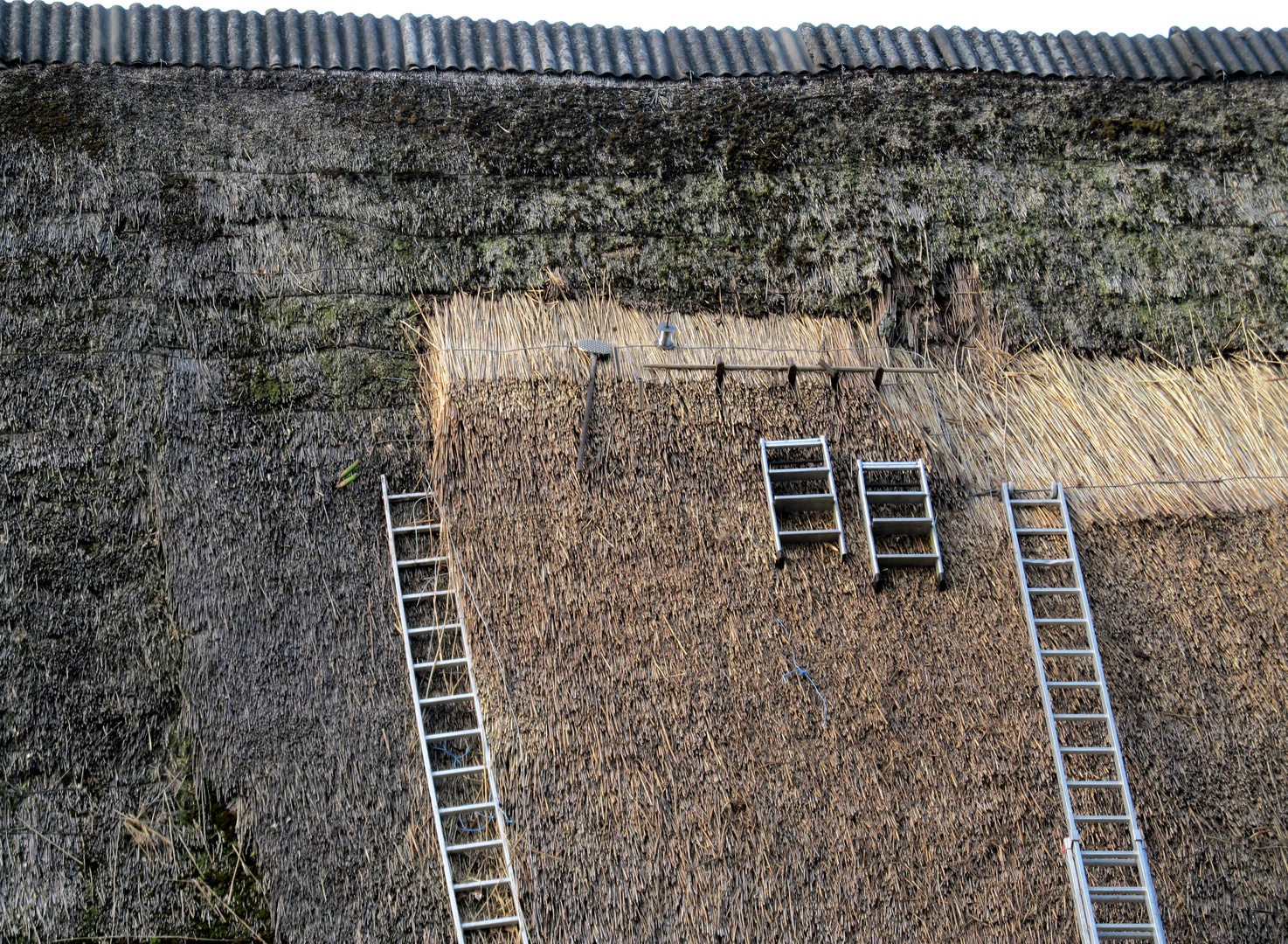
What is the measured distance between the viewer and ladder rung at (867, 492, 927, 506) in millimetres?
6168

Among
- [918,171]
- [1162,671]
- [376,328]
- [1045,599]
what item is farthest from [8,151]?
[1162,671]

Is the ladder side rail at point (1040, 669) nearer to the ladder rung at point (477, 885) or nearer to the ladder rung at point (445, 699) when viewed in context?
the ladder rung at point (477, 885)

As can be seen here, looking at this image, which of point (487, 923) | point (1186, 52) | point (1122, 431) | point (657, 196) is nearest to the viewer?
point (487, 923)

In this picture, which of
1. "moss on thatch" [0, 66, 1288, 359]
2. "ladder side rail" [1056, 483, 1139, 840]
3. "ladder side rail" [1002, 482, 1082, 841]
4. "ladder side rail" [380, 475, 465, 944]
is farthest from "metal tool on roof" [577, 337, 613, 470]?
"ladder side rail" [1056, 483, 1139, 840]

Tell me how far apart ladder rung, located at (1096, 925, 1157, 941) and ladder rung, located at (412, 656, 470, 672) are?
9.19 feet

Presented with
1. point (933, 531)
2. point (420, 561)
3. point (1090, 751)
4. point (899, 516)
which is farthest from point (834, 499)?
point (420, 561)

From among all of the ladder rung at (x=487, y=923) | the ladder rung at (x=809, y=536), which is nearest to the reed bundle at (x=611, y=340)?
the ladder rung at (x=809, y=536)

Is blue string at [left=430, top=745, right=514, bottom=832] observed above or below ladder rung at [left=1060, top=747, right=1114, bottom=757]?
above

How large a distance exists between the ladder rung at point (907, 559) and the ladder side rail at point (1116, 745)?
675 millimetres

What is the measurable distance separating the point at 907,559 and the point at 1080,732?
1.05m

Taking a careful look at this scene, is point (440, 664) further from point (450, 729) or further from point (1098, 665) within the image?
point (1098, 665)

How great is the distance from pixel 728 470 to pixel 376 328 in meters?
1.85

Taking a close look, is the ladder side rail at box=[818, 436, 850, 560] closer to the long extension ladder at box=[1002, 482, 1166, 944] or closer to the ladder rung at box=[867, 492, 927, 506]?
the ladder rung at box=[867, 492, 927, 506]

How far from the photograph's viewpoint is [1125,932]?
529 cm
